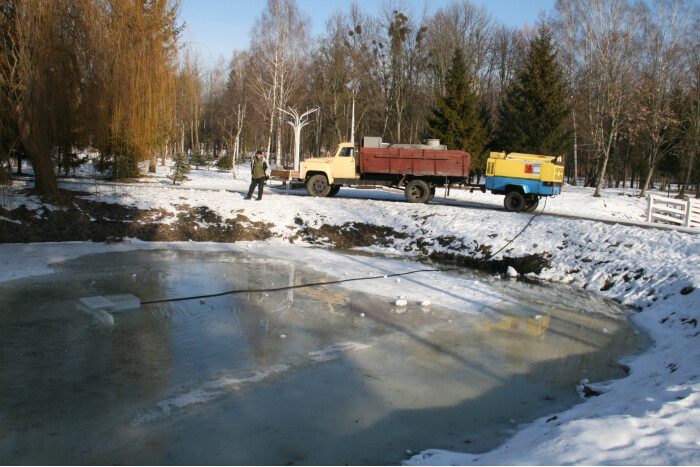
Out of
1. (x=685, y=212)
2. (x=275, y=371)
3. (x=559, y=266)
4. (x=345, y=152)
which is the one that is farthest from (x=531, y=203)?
(x=275, y=371)

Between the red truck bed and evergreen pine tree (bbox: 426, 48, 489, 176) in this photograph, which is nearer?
the red truck bed

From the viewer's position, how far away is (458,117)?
1460 inches

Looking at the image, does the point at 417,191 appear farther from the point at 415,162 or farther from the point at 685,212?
the point at 685,212

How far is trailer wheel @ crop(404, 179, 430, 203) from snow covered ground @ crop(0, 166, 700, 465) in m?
1.08

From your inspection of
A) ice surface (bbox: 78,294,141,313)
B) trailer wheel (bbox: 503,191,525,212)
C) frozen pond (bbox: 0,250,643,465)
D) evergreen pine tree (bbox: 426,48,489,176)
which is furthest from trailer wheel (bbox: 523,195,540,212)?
evergreen pine tree (bbox: 426,48,489,176)

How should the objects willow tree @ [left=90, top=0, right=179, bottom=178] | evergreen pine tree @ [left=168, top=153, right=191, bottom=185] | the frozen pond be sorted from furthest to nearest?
evergreen pine tree @ [left=168, top=153, right=191, bottom=185] → willow tree @ [left=90, top=0, right=179, bottom=178] → the frozen pond

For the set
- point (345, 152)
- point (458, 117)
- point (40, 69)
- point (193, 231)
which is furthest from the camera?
point (458, 117)

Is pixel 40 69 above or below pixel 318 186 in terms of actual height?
above

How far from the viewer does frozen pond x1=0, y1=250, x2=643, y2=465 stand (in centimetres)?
477

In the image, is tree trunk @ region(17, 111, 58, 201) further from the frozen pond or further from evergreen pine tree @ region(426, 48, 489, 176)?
evergreen pine tree @ region(426, 48, 489, 176)

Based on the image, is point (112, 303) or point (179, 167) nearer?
point (112, 303)

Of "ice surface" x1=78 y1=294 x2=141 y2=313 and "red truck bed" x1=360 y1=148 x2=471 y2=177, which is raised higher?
"red truck bed" x1=360 y1=148 x2=471 y2=177

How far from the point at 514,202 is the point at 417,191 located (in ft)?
12.9

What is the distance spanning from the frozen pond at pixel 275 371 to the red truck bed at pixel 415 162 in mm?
9642
